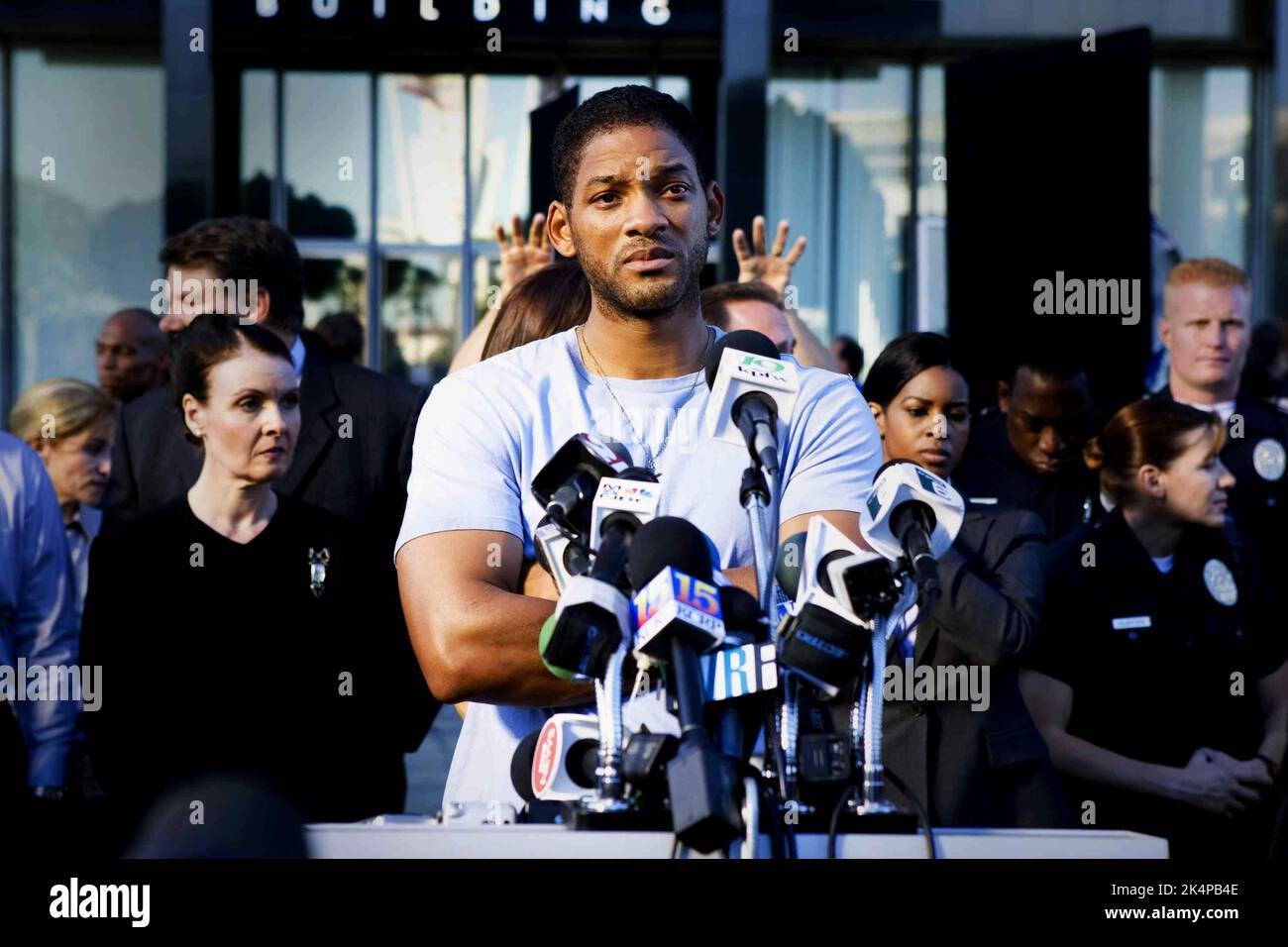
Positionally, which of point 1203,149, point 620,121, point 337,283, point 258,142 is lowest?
point 620,121

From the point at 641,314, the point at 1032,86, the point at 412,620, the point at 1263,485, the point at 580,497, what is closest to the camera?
the point at 580,497

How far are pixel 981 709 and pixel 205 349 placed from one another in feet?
7.91

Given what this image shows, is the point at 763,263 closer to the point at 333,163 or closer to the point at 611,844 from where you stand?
the point at 611,844

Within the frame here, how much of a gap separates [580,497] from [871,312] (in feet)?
47.2

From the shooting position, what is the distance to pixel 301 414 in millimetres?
5367

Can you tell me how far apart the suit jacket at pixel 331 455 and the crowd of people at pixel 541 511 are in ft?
0.03

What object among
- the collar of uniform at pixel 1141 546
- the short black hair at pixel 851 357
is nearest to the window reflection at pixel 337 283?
the short black hair at pixel 851 357

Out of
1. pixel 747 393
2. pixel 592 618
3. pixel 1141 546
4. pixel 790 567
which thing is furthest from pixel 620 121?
pixel 1141 546

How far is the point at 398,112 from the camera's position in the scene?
1583cm

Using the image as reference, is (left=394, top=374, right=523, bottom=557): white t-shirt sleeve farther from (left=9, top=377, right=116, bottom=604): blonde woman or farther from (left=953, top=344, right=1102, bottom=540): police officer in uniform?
(left=9, top=377, right=116, bottom=604): blonde woman
